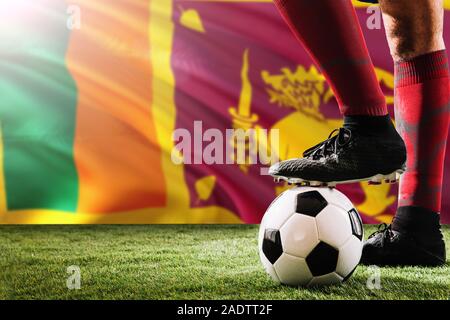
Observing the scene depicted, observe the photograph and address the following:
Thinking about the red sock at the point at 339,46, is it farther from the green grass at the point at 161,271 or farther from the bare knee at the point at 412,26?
the green grass at the point at 161,271

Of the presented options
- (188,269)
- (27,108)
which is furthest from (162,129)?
(188,269)

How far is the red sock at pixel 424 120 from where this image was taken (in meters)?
1.61

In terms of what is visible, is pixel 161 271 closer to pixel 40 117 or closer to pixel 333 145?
pixel 333 145

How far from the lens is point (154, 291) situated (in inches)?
55.1

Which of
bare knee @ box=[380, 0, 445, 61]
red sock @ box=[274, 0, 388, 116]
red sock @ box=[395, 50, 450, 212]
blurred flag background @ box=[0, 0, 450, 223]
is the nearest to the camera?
red sock @ box=[274, 0, 388, 116]

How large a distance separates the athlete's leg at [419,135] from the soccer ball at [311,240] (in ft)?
0.88

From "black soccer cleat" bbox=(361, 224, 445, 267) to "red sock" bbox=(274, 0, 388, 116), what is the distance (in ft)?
1.48

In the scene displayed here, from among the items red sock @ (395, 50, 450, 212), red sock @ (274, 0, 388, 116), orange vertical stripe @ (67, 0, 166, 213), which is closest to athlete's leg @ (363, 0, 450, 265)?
red sock @ (395, 50, 450, 212)

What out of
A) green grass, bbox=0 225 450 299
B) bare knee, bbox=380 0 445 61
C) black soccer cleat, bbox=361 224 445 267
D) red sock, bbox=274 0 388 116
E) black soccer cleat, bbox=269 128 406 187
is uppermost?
bare knee, bbox=380 0 445 61

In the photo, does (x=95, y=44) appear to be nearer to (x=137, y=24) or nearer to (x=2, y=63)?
(x=137, y=24)

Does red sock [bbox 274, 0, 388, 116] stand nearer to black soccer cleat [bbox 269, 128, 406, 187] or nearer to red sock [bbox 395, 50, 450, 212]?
black soccer cleat [bbox 269, 128, 406, 187]

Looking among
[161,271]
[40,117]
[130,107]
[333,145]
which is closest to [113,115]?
[130,107]

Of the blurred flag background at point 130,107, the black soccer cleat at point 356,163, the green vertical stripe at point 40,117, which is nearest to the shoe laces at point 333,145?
the black soccer cleat at point 356,163

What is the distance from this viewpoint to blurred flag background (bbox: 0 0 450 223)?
289cm
